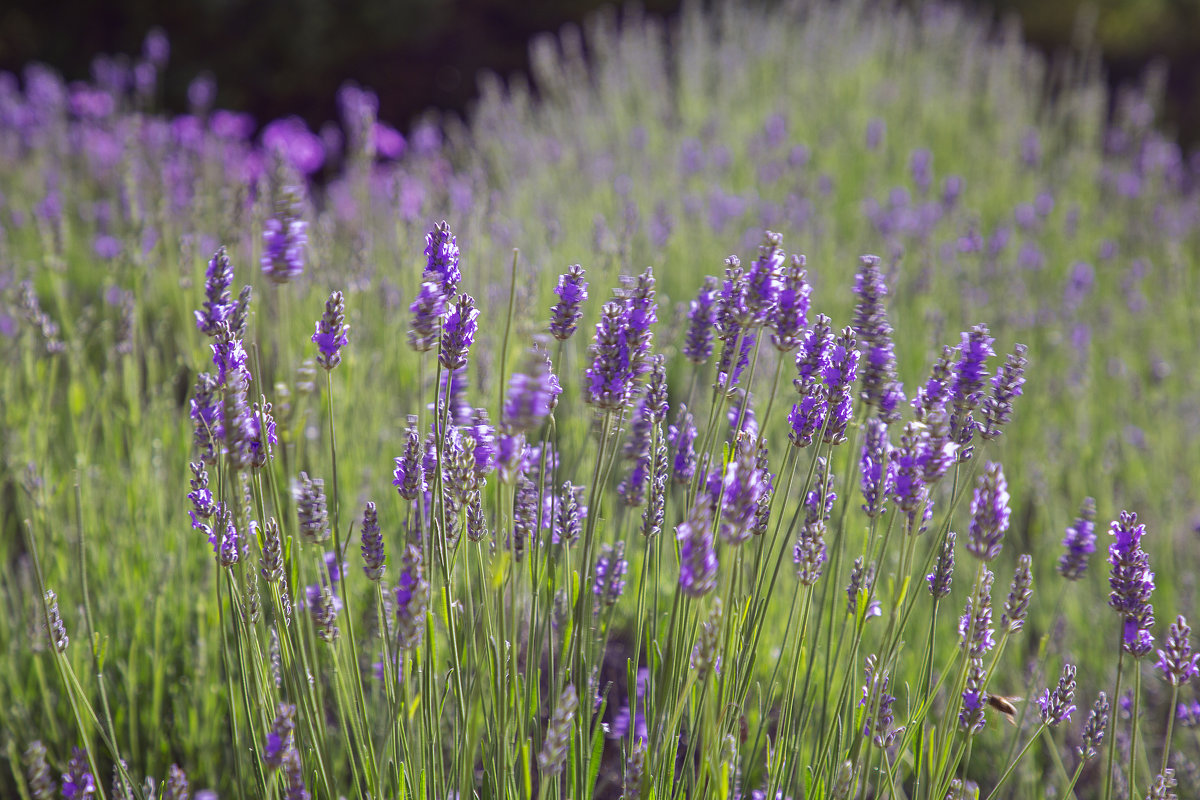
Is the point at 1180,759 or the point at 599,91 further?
the point at 599,91

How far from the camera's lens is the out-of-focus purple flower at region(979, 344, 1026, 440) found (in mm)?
1177

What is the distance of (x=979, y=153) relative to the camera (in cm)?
586

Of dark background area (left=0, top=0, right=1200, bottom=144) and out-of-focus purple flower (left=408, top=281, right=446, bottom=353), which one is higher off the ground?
dark background area (left=0, top=0, right=1200, bottom=144)

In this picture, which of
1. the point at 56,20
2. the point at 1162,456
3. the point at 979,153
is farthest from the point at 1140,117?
the point at 56,20

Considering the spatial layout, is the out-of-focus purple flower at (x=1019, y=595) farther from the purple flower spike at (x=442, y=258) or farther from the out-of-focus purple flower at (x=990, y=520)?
the purple flower spike at (x=442, y=258)

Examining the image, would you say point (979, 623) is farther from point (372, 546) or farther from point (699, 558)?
point (372, 546)

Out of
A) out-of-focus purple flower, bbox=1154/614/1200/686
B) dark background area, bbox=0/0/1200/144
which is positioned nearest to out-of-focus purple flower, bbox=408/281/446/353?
out-of-focus purple flower, bbox=1154/614/1200/686

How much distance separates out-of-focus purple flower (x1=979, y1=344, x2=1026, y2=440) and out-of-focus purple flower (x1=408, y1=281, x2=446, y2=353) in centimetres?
76

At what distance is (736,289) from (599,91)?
6535 millimetres

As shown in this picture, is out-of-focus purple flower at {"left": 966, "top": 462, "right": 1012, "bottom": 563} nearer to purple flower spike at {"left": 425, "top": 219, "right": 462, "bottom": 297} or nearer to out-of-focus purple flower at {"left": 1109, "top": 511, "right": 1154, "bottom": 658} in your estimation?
out-of-focus purple flower at {"left": 1109, "top": 511, "right": 1154, "bottom": 658}

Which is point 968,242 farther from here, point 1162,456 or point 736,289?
point 736,289

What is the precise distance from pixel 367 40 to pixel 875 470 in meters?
8.67

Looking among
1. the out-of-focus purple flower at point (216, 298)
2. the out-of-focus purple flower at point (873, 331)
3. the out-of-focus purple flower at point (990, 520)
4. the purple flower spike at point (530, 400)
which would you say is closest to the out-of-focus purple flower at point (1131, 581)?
the out-of-focus purple flower at point (990, 520)

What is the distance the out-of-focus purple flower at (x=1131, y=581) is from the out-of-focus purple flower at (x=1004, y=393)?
19cm
